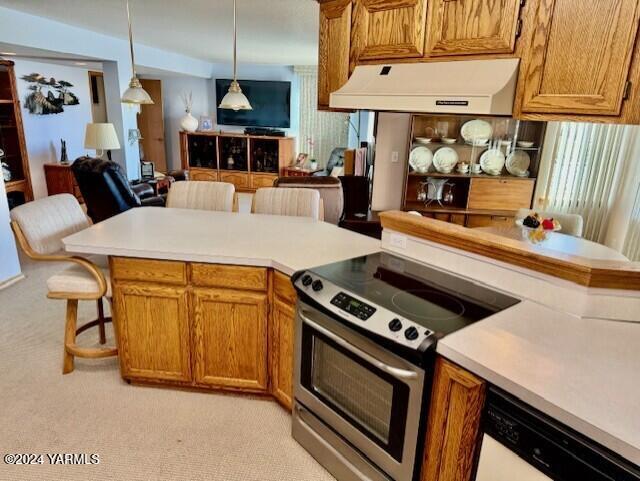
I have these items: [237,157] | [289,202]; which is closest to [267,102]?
[237,157]

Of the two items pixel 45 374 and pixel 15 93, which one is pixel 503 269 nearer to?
pixel 45 374

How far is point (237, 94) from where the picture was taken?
3.22 m

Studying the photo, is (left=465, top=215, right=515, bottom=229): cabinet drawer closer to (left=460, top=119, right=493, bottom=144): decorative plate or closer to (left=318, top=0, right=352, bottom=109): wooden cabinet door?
(left=460, top=119, right=493, bottom=144): decorative plate

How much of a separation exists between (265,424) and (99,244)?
1.22 meters

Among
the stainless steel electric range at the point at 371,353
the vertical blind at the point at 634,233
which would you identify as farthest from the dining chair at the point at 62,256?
the vertical blind at the point at 634,233

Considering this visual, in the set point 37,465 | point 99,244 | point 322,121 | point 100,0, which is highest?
point 100,0

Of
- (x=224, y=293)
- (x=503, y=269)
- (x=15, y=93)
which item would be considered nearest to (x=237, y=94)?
(x=224, y=293)

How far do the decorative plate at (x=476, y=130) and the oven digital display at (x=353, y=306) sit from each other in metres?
3.21

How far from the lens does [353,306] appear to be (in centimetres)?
158

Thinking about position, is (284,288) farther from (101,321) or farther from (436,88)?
(101,321)

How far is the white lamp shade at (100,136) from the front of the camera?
17.6 feet

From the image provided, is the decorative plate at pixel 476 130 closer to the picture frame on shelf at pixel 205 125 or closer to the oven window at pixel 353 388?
the oven window at pixel 353 388

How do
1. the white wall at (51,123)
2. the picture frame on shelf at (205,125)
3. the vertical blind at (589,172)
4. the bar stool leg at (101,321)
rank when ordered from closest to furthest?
1. the bar stool leg at (101,321)
2. the vertical blind at (589,172)
3. the white wall at (51,123)
4. the picture frame on shelf at (205,125)

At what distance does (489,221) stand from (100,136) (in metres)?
4.76
